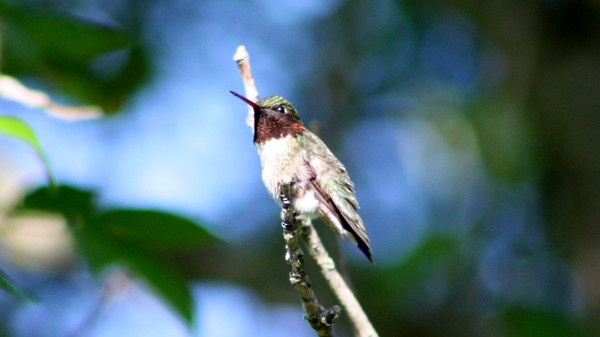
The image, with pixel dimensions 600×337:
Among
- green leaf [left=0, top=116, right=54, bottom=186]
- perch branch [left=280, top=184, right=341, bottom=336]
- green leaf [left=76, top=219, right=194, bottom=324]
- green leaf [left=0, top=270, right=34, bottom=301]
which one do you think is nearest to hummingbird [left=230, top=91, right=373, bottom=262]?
perch branch [left=280, top=184, right=341, bottom=336]

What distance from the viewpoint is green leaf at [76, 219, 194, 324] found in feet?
7.08

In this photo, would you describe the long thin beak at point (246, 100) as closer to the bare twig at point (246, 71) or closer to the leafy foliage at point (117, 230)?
the bare twig at point (246, 71)

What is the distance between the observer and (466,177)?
291 inches

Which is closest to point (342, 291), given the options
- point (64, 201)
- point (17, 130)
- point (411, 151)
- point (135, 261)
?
point (135, 261)

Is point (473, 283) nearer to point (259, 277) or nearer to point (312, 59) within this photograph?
point (259, 277)

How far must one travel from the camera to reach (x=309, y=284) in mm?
2229

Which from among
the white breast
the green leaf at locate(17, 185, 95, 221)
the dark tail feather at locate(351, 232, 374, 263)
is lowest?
the green leaf at locate(17, 185, 95, 221)

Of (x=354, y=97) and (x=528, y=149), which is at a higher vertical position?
(x=354, y=97)

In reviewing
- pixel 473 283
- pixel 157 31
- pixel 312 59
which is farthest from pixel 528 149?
pixel 157 31

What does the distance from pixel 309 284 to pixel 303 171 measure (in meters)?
1.31

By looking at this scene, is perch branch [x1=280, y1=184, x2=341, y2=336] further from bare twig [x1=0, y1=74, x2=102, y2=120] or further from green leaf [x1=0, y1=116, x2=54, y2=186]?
bare twig [x1=0, y1=74, x2=102, y2=120]

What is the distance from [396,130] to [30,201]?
6.11 metres

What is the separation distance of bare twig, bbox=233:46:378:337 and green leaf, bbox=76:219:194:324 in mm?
336

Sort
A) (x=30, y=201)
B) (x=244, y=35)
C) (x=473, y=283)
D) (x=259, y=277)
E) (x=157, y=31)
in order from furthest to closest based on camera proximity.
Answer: (x=244, y=35), (x=157, y=31), (x=473, y=283), (x=259, y=277), (x=30, y=201)
